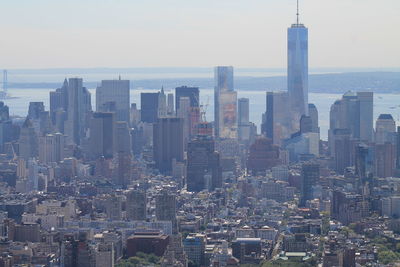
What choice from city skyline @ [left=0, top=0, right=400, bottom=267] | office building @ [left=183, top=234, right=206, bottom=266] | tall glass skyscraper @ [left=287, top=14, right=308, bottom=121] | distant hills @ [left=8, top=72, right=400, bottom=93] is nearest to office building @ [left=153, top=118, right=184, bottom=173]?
city skyline @ [left=0, top=0, right=400, bottom=267]

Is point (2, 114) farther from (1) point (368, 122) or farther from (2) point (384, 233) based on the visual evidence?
(2) point (384, 233)

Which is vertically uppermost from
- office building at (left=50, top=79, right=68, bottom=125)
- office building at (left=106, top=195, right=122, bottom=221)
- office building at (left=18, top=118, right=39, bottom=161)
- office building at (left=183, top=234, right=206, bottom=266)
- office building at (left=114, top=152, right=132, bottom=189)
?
office building at (left=50, top=79, right=68, bottom=125)

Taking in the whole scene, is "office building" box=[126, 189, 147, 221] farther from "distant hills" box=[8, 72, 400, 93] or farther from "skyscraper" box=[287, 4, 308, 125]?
"distant hills" box=[8, 72, 400, 93]

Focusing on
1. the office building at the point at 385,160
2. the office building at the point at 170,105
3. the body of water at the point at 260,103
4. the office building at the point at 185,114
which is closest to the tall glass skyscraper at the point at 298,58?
the body of water at the point at 260,103

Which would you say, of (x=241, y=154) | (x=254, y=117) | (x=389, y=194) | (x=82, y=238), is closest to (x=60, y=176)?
(x=241, y=154)

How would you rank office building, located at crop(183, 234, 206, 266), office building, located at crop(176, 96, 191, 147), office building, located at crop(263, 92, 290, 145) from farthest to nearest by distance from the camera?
office building, located at crop(263, 92, 290, 145), office building, located at crop(176, 96, 191, 147), office building, located at crop(183, 234, 206, 266)

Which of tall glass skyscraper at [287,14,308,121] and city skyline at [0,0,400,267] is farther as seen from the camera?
tall glass skyscraper at [287,14,308,121]

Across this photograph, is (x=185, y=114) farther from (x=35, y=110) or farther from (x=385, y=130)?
(x=385, y=130)

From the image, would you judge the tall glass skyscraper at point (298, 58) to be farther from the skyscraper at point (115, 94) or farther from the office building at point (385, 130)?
the office building at point (385, 130)
